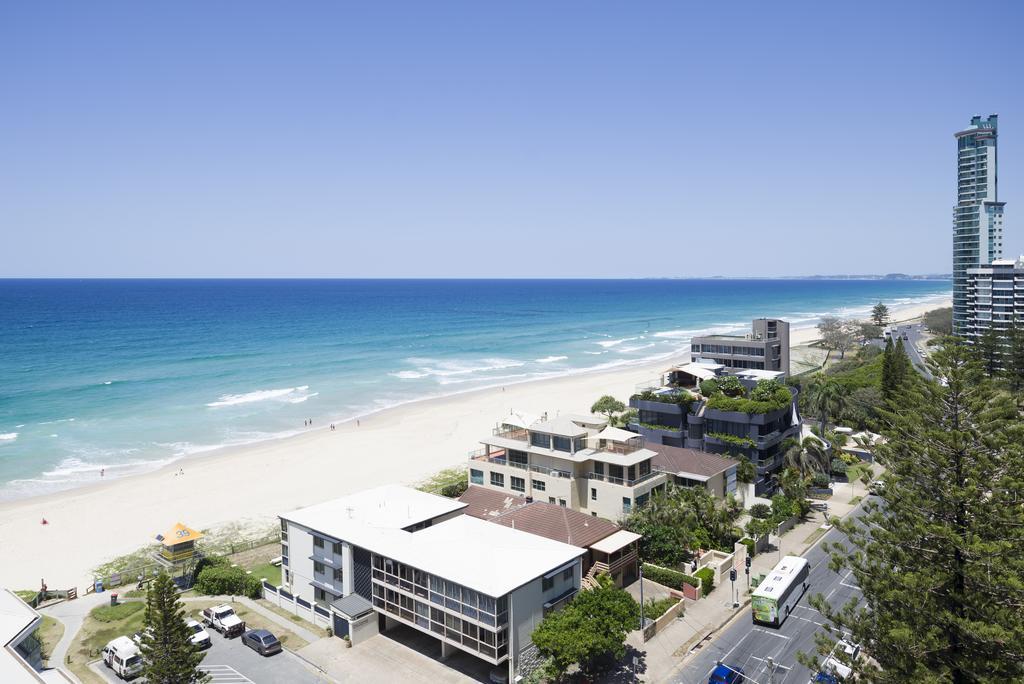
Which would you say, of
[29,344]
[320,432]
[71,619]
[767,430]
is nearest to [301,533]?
[71,619]

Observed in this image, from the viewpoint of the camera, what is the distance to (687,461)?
37.8 metres

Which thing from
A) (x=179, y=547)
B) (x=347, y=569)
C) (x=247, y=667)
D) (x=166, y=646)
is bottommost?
(x=247, y=667)

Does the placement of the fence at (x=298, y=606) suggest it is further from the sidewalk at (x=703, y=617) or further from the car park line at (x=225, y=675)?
the sidewalk at (x=703, y=617)

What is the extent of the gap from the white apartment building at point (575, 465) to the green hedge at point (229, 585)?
561 inches

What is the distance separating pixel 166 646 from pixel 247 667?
4077 millimetres

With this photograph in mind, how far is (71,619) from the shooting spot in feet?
94.0

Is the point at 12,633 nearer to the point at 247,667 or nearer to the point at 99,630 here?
the point at 99,630

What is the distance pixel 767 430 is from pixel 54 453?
5546cm

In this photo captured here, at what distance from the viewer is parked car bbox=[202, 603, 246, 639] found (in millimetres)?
26688

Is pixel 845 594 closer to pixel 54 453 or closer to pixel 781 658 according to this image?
pixel 781 658

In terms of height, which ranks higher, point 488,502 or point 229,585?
point 488,502

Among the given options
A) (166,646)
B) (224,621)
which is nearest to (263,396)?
(224,621)

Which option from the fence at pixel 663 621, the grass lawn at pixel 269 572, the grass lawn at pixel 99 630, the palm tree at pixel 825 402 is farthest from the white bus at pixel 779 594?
the palm tree at pixel 825 402

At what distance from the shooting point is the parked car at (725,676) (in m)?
22.2
